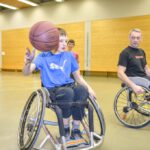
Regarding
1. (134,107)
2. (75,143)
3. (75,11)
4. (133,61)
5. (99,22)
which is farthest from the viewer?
(75,11)

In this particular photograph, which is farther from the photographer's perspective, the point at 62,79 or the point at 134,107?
the point at 134,107

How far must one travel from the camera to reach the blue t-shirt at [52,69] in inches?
84.6

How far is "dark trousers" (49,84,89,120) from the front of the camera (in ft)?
6.57

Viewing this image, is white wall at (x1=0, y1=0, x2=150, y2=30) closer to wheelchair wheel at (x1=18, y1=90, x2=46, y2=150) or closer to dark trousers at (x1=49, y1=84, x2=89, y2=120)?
dark trousers at (x1=49, y1=84, x2=89, y2=120)

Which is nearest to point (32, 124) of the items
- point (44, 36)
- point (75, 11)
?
point (44, 36)

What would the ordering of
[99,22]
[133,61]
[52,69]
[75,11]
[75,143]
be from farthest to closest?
[75,11], [99,22], [133,61], [52,69], [75,143]

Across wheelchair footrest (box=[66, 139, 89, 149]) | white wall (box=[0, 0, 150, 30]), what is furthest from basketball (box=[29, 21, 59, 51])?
white wall (box=[0, 0, 150, 30])

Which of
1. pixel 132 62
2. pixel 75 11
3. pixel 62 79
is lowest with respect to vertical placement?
pixel 62 79

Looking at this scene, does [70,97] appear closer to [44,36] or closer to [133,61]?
[44,36]

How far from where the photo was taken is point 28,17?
40.0ft

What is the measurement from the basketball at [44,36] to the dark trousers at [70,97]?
0.33m

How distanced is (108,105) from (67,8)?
7541 mm

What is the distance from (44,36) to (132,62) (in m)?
1.16

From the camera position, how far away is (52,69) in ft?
7.06
